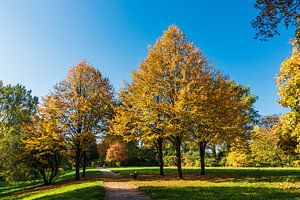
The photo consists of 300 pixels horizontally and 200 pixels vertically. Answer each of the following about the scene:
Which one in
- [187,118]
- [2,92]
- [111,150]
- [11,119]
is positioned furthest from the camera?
[111,150]

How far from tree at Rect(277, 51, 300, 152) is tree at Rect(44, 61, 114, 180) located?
15659mm

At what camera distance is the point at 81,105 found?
23422 millimetres

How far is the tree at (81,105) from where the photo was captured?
23.3 metres

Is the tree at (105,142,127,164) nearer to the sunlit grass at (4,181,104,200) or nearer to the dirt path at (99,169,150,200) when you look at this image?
the dirt path at (99,169,150,200)

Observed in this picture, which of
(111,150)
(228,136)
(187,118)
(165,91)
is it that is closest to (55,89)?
(165,91)

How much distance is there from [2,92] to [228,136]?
46.2 meters

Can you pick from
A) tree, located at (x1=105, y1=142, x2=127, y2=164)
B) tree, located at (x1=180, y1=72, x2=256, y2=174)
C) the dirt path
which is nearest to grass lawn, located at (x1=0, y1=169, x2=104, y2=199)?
the dirt path

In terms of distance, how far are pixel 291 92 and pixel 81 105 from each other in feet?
61.5

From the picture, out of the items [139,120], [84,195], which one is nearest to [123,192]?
[84,195]

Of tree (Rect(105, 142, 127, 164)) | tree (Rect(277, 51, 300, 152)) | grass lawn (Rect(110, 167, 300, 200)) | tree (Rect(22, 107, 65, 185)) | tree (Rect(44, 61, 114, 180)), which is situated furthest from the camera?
tree (Rect(105, 142, 127, 164))

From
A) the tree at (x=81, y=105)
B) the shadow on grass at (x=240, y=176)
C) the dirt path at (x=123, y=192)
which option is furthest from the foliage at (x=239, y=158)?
the dirt path at (x=123, y=192)

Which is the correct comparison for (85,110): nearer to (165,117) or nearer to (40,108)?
(40,108)

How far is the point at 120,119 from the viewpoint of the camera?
20.3 metres

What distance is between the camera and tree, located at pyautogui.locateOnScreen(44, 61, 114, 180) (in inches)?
917
